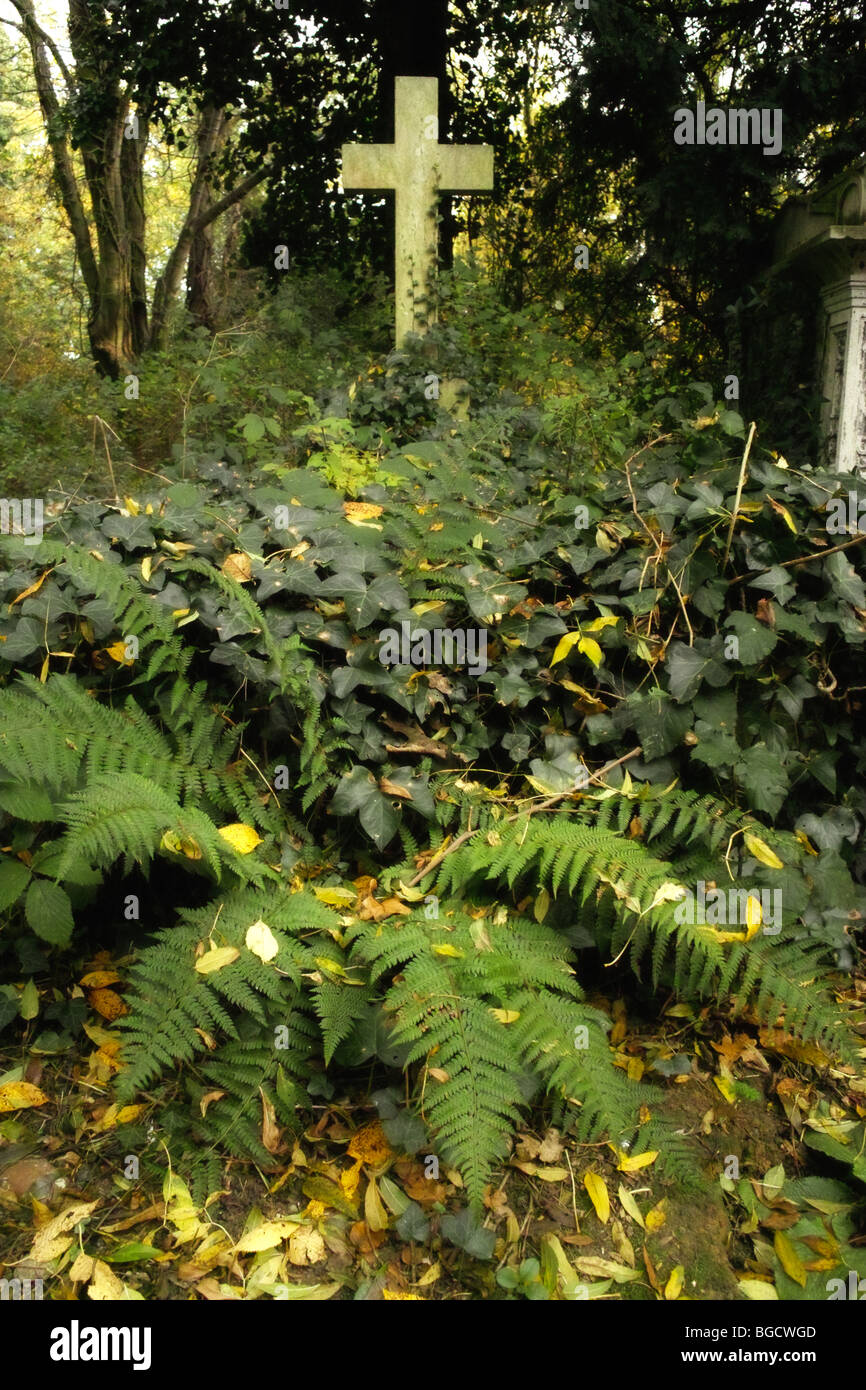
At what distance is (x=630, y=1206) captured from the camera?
2.02 meters

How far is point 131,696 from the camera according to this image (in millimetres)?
2326

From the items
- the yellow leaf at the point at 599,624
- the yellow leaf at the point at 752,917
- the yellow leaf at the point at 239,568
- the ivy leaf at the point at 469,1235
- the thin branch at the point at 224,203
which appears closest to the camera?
the ivy leaf at the point at 469,1235

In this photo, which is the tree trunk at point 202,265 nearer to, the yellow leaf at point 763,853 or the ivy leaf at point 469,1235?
the yellow leaf at point 763,853

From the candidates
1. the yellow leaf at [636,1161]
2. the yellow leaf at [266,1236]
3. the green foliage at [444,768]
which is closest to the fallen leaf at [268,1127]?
the green foliage at [444,768]

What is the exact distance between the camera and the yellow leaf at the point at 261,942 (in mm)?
1975

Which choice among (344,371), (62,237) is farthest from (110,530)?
(62,237)

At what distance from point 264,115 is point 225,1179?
354 inches

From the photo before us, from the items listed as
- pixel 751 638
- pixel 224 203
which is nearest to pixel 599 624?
pixel 751 638

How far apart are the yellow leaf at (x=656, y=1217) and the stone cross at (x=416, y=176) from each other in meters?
4.73

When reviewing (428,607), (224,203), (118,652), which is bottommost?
(118,652)

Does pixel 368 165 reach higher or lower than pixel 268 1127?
higher

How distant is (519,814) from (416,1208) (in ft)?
2.91

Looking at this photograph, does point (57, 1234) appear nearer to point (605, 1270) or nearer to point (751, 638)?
point (605, 1270)

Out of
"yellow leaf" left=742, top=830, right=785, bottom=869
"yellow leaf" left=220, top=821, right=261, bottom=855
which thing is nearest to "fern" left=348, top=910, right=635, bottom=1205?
"yellow leaf" left=220, top=821, right=261, bottom=855
